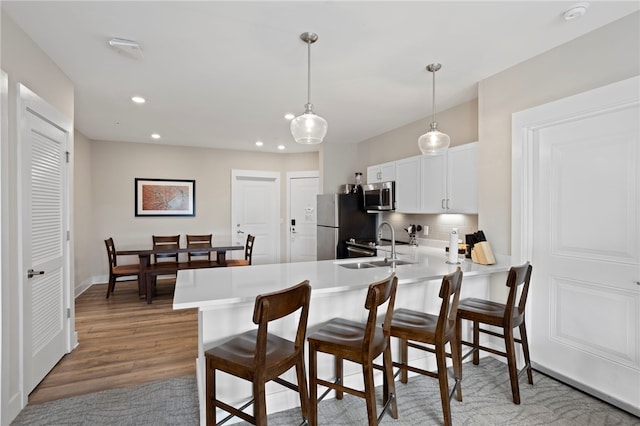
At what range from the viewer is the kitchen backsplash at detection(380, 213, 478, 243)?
380cm

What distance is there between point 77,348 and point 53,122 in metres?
2.08

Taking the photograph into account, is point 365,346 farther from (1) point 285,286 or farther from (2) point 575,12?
(2) point 575,12

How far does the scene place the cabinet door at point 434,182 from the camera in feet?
12.1

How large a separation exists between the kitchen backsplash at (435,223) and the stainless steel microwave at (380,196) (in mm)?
425

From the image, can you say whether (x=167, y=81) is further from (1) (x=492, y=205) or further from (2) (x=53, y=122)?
(1) (x=492, y=205)

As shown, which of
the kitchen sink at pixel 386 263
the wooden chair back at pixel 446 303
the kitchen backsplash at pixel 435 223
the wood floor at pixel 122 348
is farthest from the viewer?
the kitchen backsplash at pixel 435 223

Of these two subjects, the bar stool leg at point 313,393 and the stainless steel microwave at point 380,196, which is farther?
the stainless steel microwave at point 380,196

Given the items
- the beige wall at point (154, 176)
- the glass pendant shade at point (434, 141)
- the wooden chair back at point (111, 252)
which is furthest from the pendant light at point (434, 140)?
the wooden chair back at point (111, 252)

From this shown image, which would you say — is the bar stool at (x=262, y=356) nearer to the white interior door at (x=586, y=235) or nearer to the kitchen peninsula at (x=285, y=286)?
the kitchen peninsula at (x=285, y=286)

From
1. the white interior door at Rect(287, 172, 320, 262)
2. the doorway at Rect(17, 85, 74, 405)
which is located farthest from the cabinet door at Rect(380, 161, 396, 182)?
the doorway at Rect(17, 85, 74, 405)

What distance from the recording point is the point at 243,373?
160 centimetres

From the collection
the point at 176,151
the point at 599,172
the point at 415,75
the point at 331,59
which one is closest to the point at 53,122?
the point at 331,59

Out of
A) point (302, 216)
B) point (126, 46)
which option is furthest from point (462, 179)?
point (302, 216)

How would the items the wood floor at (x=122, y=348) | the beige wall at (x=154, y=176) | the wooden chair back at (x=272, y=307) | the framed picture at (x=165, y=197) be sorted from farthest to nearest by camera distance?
the framed picture at (x=165, y=197)
the beige wall at (x=154, y=176)
the wood floor at (x=122, y=348)
the wooden chair back at (x=272, y=307)
